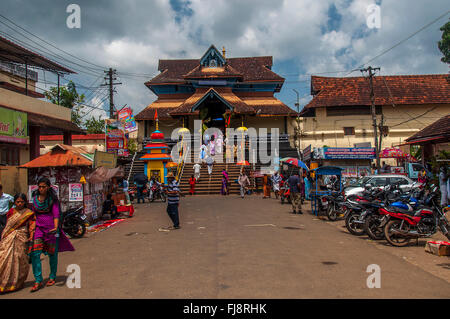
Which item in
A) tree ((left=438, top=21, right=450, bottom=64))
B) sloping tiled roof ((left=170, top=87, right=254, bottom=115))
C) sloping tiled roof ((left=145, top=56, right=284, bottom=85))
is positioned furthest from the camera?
tree ((left=438, top=21, right=450, bottom=64))

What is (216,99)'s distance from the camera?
29.4 m

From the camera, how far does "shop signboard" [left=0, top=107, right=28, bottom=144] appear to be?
550 inches

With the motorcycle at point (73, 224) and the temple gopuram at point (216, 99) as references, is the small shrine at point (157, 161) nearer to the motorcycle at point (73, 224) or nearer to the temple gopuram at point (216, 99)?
the temple gopuram at point (216, 99)

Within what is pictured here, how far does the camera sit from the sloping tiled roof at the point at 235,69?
32.5m

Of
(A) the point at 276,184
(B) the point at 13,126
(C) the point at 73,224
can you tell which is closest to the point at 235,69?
(A) the point at 276,184

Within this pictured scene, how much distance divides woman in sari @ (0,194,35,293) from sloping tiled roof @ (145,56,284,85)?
88.1 feet

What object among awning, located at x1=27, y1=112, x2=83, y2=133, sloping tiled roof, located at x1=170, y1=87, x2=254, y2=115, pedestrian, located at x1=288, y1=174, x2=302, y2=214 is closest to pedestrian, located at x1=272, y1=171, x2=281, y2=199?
pedestrian, located at x1=288, y1=174, x2=302, y2=214

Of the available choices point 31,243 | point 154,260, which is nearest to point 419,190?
point 154,260

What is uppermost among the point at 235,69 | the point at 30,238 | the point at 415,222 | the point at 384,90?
the point at 235,69

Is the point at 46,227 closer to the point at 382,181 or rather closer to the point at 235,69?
the point at 382,181

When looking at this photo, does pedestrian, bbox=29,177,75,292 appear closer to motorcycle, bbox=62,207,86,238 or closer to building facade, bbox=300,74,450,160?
motorcycle, bbox=62,207,86,238

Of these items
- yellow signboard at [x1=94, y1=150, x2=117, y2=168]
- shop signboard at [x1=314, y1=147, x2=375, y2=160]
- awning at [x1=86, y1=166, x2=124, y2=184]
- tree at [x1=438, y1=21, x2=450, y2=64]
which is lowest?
awning at [x1=86, y1=166, x2=124, y2=184]

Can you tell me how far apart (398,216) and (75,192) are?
9178mm
